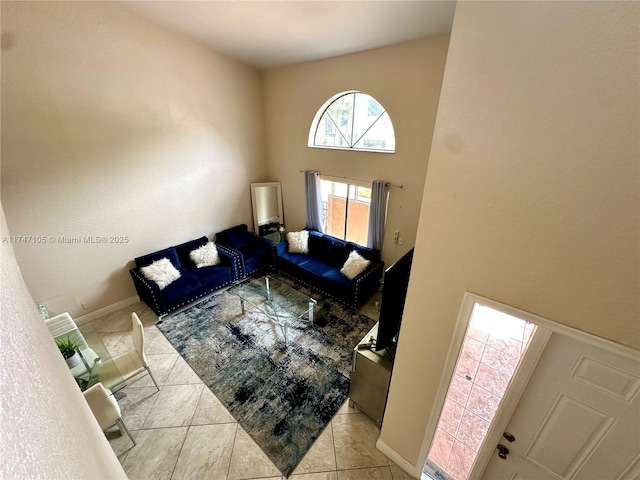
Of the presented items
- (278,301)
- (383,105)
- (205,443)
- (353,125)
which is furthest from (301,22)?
(205,443)

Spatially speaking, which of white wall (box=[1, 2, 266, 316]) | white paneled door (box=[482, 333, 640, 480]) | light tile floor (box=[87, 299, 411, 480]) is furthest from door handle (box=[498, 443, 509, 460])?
white wall (box=[1, 2, 266, 316])

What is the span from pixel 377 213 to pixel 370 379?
2.49 m

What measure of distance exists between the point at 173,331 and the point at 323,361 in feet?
6.94

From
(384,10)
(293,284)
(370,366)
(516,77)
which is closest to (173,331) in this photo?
(293,284)

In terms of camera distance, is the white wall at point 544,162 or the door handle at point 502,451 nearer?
the white wall at point 544,162

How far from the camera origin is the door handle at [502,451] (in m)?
1.58

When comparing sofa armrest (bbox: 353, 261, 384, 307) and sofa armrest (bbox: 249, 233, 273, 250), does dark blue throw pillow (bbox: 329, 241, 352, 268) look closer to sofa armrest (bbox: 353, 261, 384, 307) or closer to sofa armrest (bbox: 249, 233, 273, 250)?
sofa armrest (bbox: 353, 261, 384, 307)

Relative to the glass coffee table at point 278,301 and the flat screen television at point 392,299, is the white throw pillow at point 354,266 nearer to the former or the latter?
the glass coffee table at point 278,301

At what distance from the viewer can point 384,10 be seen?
2.55 meters

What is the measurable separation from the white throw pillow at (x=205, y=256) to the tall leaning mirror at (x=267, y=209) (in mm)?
1209

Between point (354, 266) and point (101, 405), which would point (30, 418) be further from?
point (354, 266)

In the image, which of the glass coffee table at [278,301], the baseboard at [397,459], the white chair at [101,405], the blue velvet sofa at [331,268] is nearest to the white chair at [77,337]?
the white chair at [101,405]

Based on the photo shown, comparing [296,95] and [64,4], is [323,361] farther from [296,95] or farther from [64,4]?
[64,4]

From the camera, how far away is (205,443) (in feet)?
7.38
